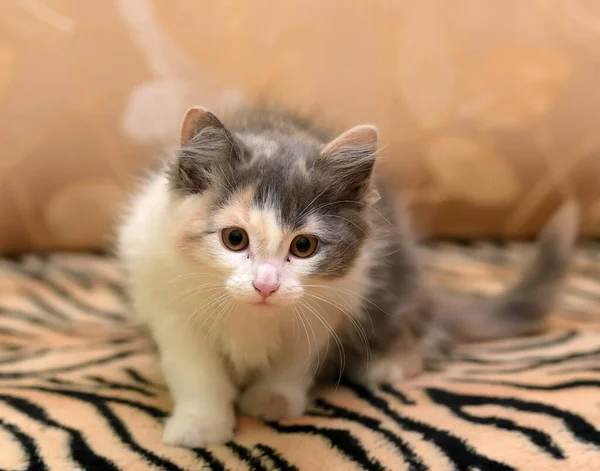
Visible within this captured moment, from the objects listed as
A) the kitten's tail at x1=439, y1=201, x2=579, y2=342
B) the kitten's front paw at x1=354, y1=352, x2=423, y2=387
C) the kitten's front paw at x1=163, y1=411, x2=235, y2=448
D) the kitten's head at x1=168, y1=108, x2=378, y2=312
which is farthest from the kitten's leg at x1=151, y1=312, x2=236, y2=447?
the kitten's tail at x1=439, y1=201, x2=579, y2=342

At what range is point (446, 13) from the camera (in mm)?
1621

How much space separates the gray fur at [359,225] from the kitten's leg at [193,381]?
22 centimetres

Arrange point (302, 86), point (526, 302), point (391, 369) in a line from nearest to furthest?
point (391, 369) < point (526, 302) < point (302, 86)

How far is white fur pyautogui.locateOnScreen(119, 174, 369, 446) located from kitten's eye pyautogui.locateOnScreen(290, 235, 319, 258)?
1 centimetres

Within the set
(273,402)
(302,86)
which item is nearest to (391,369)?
(273,402)

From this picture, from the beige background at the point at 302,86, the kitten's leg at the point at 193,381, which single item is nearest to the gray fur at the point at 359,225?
the kitten's leg at the point at 193,381

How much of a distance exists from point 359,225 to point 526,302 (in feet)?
1.95

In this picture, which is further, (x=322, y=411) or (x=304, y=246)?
Result: (x=322, y=411)

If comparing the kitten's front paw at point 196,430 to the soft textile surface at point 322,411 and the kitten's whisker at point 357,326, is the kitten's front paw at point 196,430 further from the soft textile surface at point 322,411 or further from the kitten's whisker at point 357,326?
the kitten's whisker at point 357,326

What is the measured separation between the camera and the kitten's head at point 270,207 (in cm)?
90

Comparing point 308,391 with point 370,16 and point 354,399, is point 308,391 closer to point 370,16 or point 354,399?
point 354,399

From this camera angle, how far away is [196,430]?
0.95 m

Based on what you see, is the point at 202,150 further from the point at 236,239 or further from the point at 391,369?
the point at 391,369

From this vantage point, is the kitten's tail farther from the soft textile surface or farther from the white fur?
the white fur
